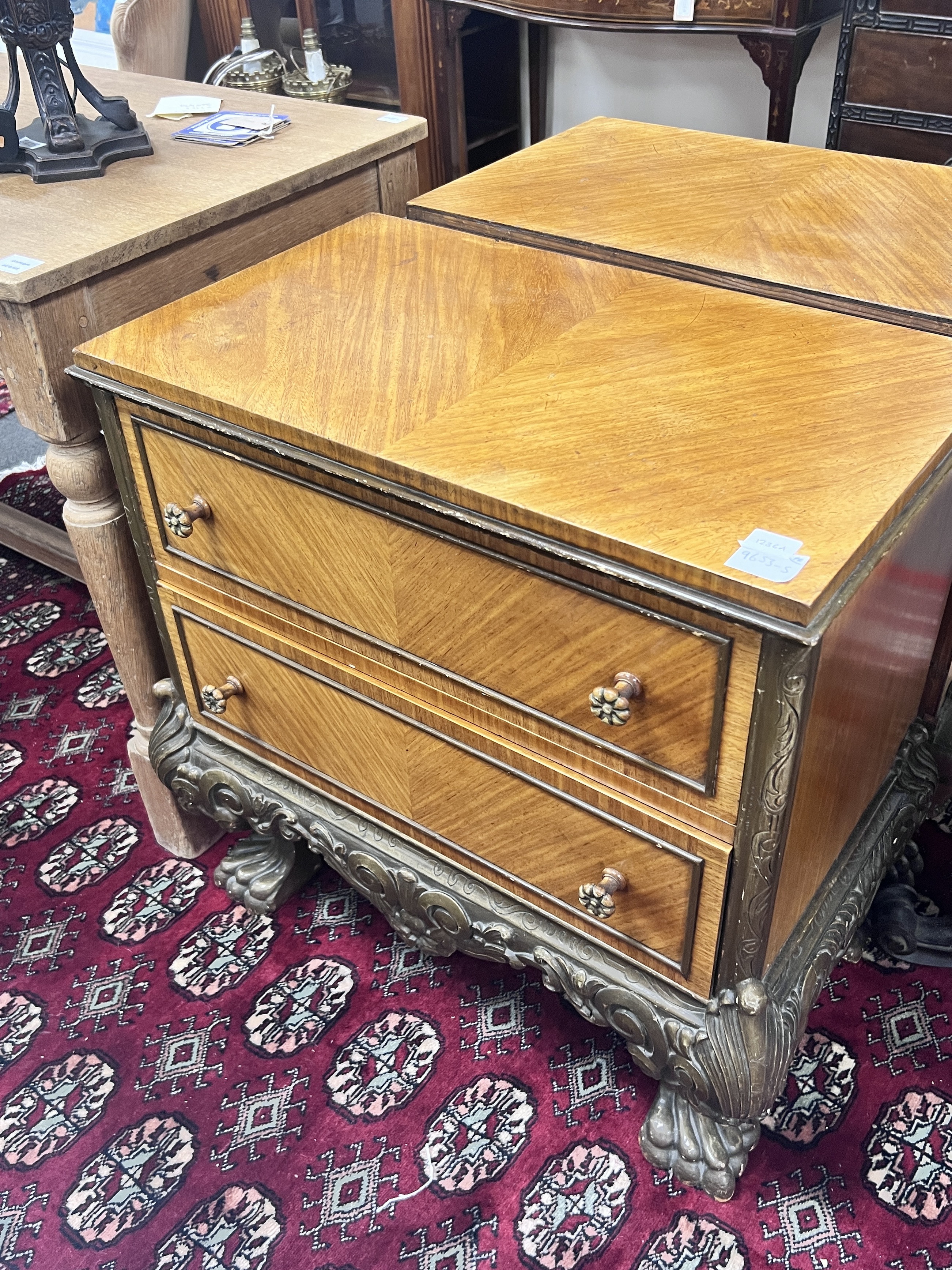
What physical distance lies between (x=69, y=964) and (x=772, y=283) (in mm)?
1255

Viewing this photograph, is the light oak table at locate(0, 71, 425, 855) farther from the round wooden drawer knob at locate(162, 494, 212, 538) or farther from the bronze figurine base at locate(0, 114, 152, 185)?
the round wooden drawer knob at locate(162, 494, 212, 538)

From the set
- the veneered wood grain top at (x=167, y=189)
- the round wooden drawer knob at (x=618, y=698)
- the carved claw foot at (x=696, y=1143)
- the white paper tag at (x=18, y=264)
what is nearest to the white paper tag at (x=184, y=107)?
the veneered wood grain top at (x=167, y=189)

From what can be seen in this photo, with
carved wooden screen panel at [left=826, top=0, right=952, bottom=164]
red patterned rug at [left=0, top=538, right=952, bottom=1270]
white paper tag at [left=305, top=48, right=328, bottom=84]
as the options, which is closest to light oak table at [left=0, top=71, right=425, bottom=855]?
red patterned rug at [left=0, top=538, right=952, bottom=1270]

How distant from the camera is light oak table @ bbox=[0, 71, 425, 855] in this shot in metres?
1.22

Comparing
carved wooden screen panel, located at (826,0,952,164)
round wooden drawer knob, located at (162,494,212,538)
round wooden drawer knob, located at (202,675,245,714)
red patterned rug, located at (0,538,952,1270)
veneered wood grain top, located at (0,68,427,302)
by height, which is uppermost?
veneered wood grain top, located at (0,68,427,302)

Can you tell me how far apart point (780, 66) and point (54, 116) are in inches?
66.9

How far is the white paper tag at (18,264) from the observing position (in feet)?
3.82

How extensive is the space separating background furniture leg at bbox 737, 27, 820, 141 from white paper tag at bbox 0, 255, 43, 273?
1.89 m

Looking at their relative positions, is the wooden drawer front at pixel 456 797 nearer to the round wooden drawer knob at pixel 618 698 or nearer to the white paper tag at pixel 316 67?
the round wooden drawer knob at pixel 618 698

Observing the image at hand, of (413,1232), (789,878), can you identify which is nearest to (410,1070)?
(413,1232)

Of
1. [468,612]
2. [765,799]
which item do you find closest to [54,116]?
[468,612]

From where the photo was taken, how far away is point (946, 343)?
1065 mm

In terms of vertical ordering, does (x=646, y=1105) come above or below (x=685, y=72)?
below

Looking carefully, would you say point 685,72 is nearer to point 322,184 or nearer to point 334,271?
point 322,184
